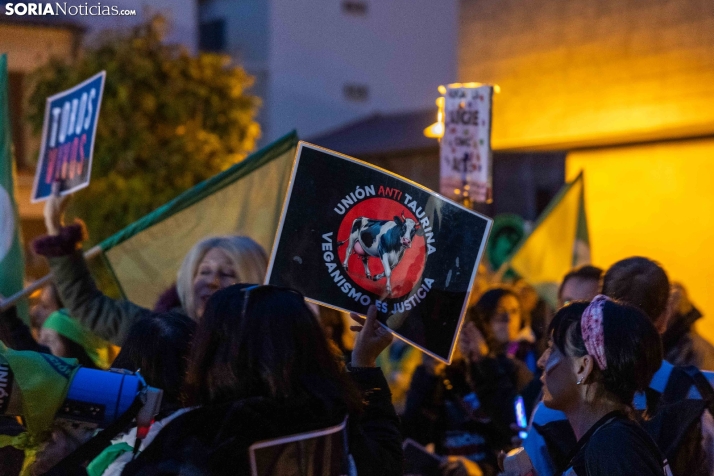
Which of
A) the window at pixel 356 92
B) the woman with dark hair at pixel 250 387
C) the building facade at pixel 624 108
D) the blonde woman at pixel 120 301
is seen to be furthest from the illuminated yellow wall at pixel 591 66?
the window at pixel 356 92

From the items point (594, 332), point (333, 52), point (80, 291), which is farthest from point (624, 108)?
point (333, 52)

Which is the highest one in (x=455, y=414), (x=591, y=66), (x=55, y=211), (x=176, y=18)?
(x=176, y=18)

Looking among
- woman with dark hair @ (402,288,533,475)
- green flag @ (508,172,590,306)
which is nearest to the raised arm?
woman with dark hair @ (402,288,533,475)

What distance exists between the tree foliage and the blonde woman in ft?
45.3

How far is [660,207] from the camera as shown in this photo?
1151 cm

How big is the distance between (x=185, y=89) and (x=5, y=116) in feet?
44.0

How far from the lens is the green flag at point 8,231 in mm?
4719

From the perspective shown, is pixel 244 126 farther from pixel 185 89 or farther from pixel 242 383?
pixel 242 383

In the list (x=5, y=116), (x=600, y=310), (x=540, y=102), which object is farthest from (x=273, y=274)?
(x=540, y=102)

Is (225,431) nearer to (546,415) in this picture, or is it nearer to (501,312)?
(546,415)

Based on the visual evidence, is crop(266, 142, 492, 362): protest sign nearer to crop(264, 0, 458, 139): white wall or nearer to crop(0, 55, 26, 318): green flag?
crop(0, 55, 26, 318): green flag

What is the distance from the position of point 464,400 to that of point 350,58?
79.1 feet

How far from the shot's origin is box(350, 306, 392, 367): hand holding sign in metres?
2.85

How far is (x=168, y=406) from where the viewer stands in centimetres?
242
